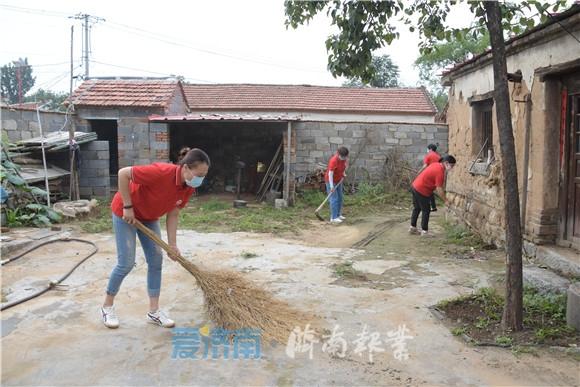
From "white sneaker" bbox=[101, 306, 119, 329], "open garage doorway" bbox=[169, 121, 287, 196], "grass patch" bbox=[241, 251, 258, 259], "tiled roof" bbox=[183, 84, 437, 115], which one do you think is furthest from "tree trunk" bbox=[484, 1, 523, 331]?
"tiled roof" bbox=[183, 84, 437, 115]

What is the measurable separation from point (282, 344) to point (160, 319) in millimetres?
1011

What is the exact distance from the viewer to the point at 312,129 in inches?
486

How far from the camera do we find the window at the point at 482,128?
757cm

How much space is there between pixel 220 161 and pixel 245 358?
11708mm

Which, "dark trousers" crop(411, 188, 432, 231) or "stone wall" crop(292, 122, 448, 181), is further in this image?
"stone wall" crop(292, 122, 448, 181)

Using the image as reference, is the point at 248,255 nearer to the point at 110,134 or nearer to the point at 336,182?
the point at 336,182

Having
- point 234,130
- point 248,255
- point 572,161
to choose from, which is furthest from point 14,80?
point 572,161

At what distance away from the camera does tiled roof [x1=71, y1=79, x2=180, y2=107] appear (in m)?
13.0

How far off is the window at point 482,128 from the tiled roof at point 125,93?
8.18 m

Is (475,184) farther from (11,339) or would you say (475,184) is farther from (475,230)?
(11,339)

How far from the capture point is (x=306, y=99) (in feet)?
65.6

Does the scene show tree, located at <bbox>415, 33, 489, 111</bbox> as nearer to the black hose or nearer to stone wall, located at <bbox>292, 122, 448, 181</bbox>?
stone wall, located at <bbox>292, 122, 448, 181</bbox>

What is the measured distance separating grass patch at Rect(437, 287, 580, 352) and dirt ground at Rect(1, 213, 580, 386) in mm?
164

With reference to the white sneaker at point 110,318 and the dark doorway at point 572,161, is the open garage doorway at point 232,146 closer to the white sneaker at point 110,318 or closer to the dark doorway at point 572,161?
the dark doorway at point 572,161
